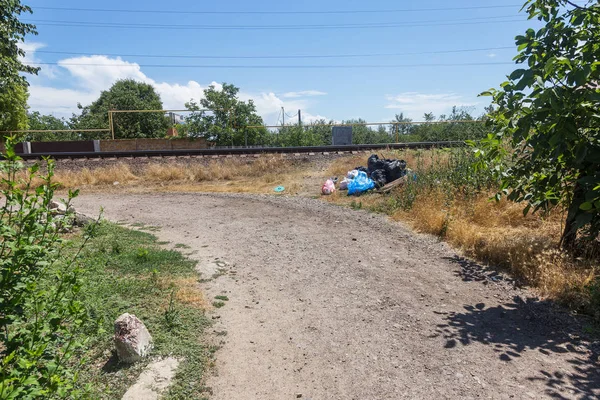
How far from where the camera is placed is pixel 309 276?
233 inches

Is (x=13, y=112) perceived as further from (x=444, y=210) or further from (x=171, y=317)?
(x=171, y=317)

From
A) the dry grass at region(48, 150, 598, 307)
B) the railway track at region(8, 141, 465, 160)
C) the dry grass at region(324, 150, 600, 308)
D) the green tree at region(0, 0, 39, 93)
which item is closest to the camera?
the dry grass at region(324, 150, 600, 308)

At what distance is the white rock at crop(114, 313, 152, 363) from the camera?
3.49 metres

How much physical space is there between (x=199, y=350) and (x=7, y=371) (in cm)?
182

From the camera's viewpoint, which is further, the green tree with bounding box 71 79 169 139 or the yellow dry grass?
the green tree with bounding box 71 79 169 139

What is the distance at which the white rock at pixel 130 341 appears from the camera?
3.49m

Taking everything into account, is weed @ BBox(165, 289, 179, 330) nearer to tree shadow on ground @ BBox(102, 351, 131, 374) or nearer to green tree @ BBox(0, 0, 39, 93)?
tree shadow on ground @ BBox(102, 351, 131, 374)

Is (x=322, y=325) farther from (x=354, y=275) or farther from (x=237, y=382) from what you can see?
(x=354, y=275)

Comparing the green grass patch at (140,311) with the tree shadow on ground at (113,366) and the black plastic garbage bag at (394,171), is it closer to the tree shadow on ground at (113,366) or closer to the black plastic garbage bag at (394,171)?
the tree shadow on ground at (113,366)

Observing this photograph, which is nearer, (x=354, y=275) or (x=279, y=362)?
(x=279, y=362)

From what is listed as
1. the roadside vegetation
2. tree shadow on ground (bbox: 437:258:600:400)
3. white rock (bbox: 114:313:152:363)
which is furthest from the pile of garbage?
white rock (bbox: 114:313:152:363)

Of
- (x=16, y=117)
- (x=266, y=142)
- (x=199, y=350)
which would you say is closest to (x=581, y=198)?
(x=199, y=350)

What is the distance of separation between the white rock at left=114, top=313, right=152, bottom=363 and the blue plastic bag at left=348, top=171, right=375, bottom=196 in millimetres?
9330

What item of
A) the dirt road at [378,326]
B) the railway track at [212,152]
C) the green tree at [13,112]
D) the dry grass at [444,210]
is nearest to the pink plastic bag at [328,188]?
the dry grass at [444,210]
